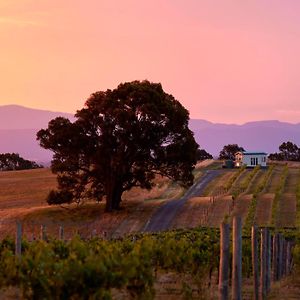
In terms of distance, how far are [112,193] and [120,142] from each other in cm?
441

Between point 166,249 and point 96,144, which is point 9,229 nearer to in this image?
point 96,144

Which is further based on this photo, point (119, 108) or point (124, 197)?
point (124, 197)

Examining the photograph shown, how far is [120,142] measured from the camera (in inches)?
1959

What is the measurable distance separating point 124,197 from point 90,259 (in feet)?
169

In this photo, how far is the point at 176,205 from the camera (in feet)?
178

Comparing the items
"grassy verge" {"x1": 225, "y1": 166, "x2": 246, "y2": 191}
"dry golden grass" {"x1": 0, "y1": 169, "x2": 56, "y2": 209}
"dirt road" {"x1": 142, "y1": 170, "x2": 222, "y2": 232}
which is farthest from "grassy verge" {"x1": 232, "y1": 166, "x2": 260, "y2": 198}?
"dry golden grass" {"x1": 0, "y1": 169, "x2": 56, "y2": 209}

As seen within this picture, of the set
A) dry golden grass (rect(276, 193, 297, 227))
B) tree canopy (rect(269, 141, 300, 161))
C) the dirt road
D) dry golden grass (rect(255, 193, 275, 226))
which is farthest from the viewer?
tree canopy (rect(269, 141, 300, 161))

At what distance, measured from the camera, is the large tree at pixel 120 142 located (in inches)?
1944

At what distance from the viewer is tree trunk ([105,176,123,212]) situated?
50472 mm

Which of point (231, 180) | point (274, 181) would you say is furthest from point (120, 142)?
point (274, 181)

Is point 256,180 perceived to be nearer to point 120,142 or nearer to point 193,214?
point 193,214

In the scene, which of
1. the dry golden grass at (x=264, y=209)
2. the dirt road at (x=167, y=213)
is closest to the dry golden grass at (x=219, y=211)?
the dry golden grass at (x=264, y=209)

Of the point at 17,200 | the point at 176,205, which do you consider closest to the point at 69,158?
the point at 176,205

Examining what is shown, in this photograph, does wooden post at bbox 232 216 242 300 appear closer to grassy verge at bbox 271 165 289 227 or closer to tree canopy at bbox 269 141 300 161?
grassy verge at bbox 271 165 289 227
